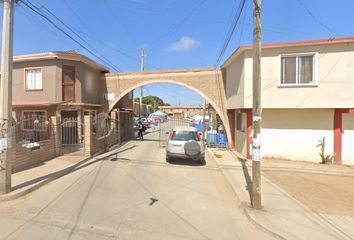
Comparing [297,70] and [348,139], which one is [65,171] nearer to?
[297,70]

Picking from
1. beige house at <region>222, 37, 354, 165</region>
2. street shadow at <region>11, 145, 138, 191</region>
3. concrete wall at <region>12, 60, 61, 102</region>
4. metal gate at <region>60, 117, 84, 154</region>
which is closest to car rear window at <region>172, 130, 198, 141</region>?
beige house at <region>222, 37, 354, 165</region>

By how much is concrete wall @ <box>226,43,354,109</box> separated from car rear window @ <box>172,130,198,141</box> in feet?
9.66

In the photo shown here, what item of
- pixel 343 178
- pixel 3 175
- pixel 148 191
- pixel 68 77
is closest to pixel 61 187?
pixel 3 175

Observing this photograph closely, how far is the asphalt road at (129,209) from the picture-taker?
4648 millimetres

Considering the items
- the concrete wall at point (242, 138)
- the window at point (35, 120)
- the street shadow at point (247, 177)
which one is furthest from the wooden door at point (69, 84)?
the street shadow at point (247, 177)

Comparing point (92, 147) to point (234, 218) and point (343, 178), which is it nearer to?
point (234, 218)

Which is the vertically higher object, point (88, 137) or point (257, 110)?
point (257, 110)

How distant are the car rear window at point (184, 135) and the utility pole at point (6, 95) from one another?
6.63m

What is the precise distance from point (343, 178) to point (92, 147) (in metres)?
11.3

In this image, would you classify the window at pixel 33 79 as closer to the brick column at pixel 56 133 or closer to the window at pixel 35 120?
the window at pixel 35 120

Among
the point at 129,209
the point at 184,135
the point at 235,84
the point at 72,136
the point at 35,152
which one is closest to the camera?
the point at 129,209

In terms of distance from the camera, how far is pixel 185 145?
1115 cm

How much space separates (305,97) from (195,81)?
298 inches

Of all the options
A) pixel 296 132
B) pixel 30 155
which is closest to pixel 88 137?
pixel 30 155
